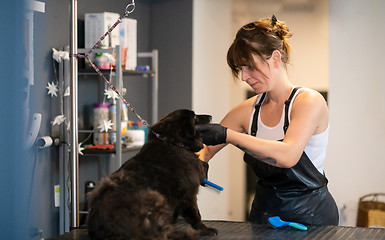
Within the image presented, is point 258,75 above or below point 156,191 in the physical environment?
above

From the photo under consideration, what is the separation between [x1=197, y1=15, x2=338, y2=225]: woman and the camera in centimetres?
180

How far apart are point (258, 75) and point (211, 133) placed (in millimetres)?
361

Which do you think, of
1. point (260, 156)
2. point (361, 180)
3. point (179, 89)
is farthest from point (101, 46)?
point (361, 180)

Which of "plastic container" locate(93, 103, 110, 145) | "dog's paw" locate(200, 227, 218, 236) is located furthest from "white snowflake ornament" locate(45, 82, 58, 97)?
"dog's paw" locate(200, 227, 218, 236)

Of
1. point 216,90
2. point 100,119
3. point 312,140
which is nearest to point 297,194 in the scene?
point 312,140

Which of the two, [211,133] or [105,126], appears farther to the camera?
[105,126]

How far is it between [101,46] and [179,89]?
1.18 meters

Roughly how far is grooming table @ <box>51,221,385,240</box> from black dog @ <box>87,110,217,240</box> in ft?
0.28

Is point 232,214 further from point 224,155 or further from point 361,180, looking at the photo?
point 361,180

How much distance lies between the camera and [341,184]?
166 inches

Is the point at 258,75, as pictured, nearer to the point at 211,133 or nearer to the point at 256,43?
the point at 256,43

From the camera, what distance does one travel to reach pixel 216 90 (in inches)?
181

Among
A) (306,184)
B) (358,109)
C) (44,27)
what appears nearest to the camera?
(306,184)

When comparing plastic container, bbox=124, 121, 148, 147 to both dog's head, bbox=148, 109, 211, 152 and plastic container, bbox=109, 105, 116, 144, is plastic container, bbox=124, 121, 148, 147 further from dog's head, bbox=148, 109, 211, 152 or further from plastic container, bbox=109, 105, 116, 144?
Answer: dog's head, bbox=148, 109, 211, 152
